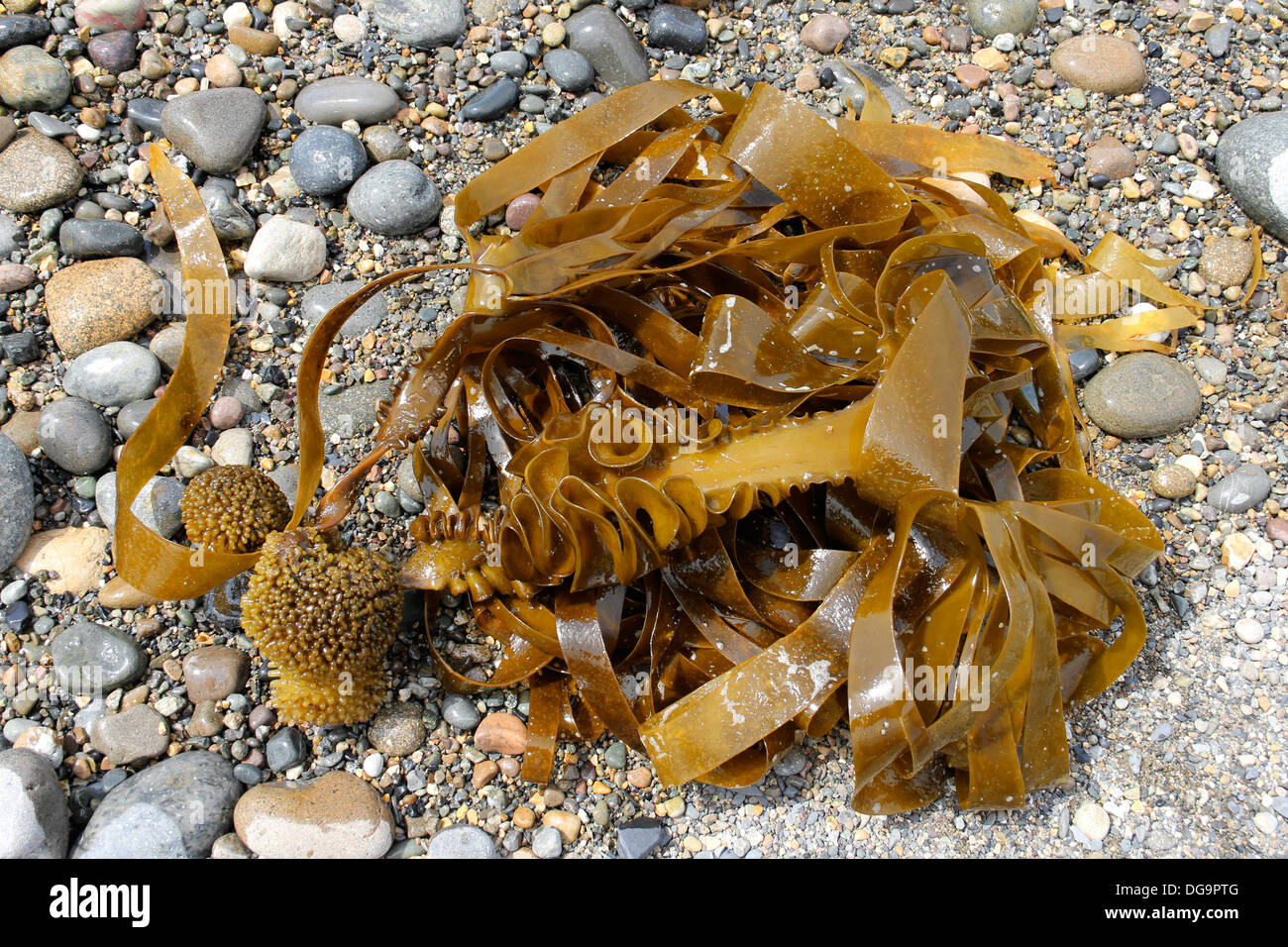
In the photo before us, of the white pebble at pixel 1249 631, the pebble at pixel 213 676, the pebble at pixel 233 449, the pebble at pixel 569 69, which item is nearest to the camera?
the pebble at pixel 213 676

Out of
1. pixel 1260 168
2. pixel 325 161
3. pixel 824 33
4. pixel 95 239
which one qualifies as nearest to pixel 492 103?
pixel 325 161

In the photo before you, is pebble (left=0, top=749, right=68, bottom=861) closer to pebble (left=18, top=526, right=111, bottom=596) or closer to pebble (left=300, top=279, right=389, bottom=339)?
pebble (left=18, top=526, right=111, bottom=596)

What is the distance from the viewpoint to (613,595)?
Result: 6.99ft

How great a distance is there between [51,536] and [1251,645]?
3.03 meters

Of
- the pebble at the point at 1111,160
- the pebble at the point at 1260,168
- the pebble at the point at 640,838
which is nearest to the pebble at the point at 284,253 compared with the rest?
the pebble at the point at 640,838

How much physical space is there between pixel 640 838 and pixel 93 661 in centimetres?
136

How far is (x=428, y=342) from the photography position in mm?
2490

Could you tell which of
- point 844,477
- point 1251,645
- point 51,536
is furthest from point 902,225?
point 51,536

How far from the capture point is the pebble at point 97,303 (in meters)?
2.45

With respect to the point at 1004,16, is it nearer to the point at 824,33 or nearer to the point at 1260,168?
the point at 824,33

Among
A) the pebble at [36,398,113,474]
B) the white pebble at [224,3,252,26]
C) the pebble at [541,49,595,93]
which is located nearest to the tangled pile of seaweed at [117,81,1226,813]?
the pebble at [36,398,113,474]

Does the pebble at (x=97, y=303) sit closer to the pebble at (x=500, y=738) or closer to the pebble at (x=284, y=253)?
the pebble at (x=284, y=253)

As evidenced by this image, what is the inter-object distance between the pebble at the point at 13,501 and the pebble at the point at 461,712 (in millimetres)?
1140

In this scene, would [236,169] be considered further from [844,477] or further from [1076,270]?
[1076,270]
